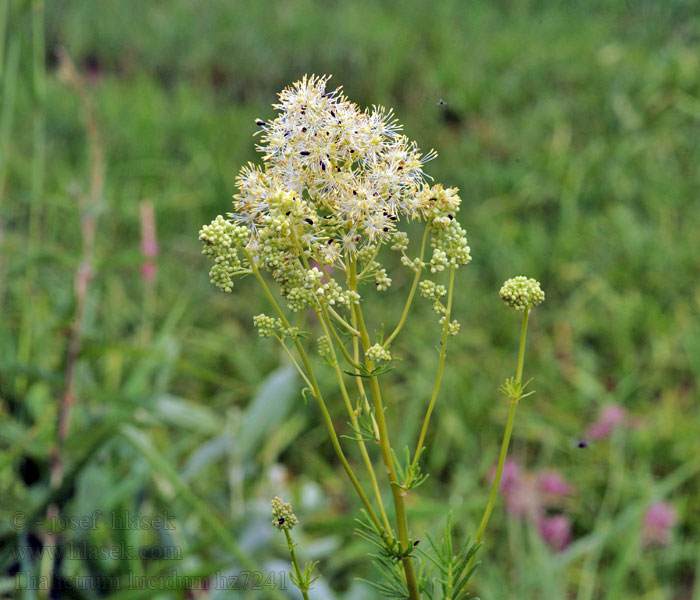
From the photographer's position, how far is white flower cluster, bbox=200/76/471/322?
800 mm

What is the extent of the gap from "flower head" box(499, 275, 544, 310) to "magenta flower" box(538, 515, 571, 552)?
6.12ft

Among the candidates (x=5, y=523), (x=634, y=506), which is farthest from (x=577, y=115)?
(x=5, y=523)

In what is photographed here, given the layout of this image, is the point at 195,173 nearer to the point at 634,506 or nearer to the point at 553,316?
the point at 553,316

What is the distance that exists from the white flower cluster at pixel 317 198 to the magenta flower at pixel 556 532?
78.0 inches

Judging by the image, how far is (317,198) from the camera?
82cm

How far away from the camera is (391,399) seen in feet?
10.1

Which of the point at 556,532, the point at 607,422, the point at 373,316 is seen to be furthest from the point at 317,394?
the point at 373,316

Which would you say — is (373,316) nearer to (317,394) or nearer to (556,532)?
(556,532)

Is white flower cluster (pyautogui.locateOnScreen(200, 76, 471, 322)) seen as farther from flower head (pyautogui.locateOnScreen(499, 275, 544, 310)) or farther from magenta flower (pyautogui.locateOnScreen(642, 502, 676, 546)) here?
magenta flower (pyautogui.locateOnScreen(642, 502, 676, 546))

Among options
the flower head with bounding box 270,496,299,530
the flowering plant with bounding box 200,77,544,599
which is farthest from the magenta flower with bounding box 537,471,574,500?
the flower head with bounding box 270,496,299,530

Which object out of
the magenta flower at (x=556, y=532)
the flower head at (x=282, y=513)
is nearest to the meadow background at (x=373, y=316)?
the magenta flower at (x=556, y=532)

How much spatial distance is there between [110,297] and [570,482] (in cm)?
220

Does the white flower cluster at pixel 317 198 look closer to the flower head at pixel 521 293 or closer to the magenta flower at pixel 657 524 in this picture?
the flower head at pixel 521 293

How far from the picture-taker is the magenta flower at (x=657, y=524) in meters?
2.52
